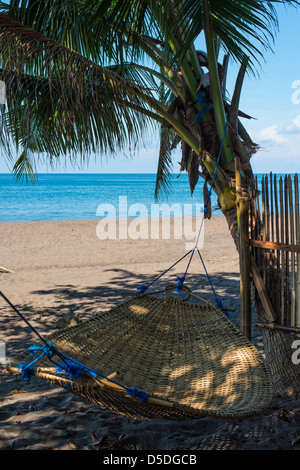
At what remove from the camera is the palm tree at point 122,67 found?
287 centimetres

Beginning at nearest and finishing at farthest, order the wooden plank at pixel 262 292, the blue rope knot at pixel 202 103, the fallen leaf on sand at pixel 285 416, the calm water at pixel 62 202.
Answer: the fallen leaf on sand at pixel 285 416 → the wooden plank at pixel 262 292 → the blue rope knot at pixel 202 103 → the calm water at pixel 62 202

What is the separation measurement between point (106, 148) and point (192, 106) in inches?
34.4

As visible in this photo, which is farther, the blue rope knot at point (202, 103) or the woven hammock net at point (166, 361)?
the blue rope knot at point (202, 103)

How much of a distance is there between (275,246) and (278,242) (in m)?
0.04

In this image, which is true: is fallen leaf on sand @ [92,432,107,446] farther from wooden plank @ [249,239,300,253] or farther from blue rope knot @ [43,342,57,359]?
wooden plank @ [249,239,300,253]

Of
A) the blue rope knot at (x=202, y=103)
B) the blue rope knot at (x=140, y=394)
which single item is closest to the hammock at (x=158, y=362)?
the blue rope knot at (x=140, y=394)

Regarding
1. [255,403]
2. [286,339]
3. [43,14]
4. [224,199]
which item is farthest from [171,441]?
[43,14]

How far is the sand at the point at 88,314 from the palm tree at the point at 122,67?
143cm

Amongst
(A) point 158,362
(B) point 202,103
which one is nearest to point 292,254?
(A) point 158,362

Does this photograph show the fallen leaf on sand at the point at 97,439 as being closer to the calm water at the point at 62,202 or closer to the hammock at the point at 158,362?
the hammock at the point at 158,362

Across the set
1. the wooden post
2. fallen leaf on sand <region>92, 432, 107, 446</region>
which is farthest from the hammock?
fallen leaf on sand <region>92, 432, 107, 446</region>

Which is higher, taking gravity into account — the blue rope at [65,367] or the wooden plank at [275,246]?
the wooden plank at [275,246]

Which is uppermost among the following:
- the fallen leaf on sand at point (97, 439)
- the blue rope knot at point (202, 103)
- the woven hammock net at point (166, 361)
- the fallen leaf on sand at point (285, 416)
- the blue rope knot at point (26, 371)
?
the blue rope knot at point (202, 103)
